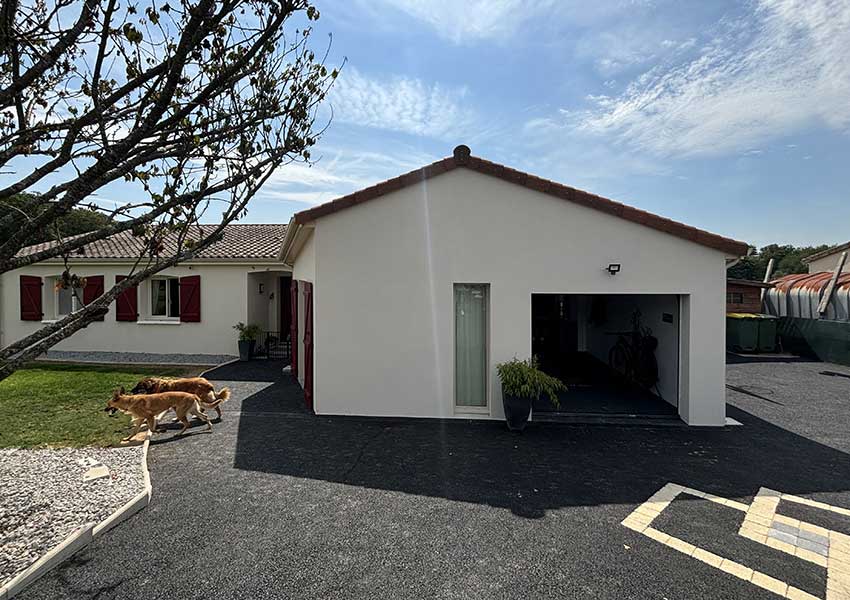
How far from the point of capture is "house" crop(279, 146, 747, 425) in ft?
24.8

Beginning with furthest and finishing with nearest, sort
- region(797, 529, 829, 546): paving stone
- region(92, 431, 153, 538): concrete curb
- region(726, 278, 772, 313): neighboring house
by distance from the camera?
region(726, 278, 772, 313): neighboring house < region(92, 431, 153, 538): concrete curb < region(797, 529, 829, 546): paving stone

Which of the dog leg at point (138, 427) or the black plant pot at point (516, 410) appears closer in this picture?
the dog leg at point (138, 427)

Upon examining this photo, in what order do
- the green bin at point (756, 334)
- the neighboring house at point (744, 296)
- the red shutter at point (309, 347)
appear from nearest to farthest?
the red shutter at point (309, 347)
the green bin at point (756, 334)
the neighboring house at point (744, 296)

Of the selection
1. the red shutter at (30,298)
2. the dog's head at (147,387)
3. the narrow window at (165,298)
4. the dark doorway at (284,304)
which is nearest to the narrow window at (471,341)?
the dog's head at (147,387)

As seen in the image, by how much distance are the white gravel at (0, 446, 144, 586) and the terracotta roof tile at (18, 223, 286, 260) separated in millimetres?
8297

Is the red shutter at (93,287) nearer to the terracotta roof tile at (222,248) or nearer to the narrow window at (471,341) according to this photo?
the terracotta roof tile at (222,248)

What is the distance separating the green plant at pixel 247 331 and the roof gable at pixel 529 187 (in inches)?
283

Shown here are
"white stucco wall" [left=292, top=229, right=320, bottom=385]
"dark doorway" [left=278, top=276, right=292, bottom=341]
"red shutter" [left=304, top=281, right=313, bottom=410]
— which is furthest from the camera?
"dark doorway" [left=278, top=276, right=292, bottom=341]

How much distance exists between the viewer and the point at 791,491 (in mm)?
5059

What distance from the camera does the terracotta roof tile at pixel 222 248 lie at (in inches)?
569

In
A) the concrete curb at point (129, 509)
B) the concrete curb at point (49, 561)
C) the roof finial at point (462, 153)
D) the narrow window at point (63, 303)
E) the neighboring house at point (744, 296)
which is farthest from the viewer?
the neighboring house at point (744, 296)

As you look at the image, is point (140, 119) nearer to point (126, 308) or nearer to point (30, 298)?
point (126, 308)

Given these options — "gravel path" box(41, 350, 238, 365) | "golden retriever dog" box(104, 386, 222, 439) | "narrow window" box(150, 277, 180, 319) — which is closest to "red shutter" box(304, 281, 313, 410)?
"golden retriever dog" box(104, 386, 222, 439)

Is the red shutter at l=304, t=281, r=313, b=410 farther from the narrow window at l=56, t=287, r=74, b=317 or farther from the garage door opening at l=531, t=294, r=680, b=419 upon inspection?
the narrow window at l=56, t=287, r=74, b=317
